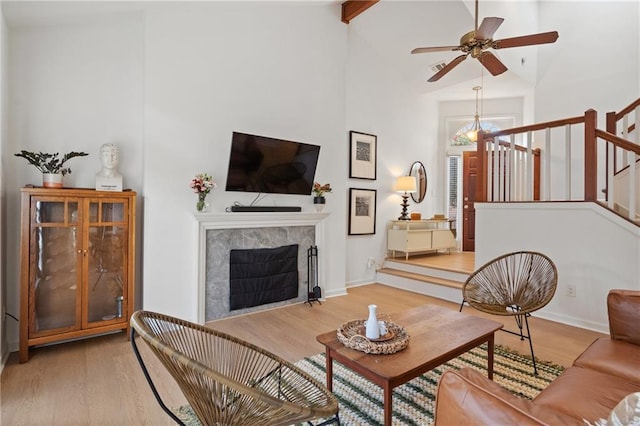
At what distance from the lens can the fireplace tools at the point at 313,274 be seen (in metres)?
4.27

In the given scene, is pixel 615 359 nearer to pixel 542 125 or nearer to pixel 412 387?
pixel 412 387

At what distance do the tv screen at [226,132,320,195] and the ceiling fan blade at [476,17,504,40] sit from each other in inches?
82.7

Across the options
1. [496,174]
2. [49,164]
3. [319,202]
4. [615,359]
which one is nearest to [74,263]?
[49,164]

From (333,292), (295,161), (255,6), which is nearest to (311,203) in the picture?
(295,161)

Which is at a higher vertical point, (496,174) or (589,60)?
(589,60)

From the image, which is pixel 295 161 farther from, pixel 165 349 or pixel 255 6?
pixel 165 349

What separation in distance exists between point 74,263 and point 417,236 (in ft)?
15.4

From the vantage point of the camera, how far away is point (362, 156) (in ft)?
17.6

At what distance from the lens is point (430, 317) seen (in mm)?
2369

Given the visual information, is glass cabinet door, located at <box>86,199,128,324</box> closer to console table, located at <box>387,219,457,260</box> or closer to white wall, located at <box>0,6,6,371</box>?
white wall, located at <box>0,6,6,371</box>

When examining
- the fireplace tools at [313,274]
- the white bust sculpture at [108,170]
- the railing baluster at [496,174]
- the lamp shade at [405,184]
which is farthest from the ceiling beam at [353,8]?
the white bust sculpture at [108,170]

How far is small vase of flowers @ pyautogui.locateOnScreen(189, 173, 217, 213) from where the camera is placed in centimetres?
332

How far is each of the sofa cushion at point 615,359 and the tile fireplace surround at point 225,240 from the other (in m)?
2.99

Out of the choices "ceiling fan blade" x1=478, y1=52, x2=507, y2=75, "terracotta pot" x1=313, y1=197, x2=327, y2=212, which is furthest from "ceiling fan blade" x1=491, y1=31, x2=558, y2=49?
"terracotta pot" x1=313, y1=197, x2=327, y2=212
